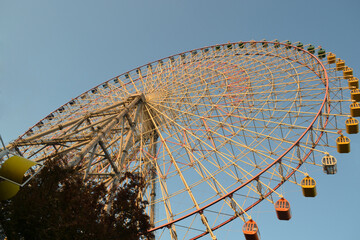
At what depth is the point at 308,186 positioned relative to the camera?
14328mm

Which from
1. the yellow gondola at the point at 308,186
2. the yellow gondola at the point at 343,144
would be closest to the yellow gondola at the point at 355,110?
the yellow gondola at the point at 343,144

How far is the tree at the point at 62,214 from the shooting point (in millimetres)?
8031

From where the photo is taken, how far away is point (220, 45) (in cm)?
2806

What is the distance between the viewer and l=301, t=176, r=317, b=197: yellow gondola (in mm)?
14281

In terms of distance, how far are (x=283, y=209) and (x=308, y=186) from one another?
1936 mm

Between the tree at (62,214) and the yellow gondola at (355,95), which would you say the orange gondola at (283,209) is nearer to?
the tree at (62,214)

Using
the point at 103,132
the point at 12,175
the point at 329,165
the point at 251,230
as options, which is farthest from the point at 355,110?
the point at 12,175

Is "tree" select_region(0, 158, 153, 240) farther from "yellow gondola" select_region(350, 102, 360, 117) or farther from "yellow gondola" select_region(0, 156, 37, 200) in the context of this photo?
"yellow gondola" select_region(350, 102, 360, 117)

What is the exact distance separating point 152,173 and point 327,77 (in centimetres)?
1284

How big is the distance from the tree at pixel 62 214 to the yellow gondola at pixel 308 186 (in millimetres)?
8311

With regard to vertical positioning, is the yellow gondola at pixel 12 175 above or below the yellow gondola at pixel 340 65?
below

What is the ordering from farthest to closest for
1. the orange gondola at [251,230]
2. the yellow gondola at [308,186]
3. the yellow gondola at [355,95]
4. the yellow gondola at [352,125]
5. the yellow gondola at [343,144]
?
the yellow gondola at [355,95] → the yellow gondola at [352,125] → the yellow gondola at [343,144] → the yellow gondola at [308,186] → the orange gondola at [251,230]

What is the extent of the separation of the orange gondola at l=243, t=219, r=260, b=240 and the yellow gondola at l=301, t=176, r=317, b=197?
10.3 ft

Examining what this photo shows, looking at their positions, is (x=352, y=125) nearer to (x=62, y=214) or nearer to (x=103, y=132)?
(x=103, y=132)
